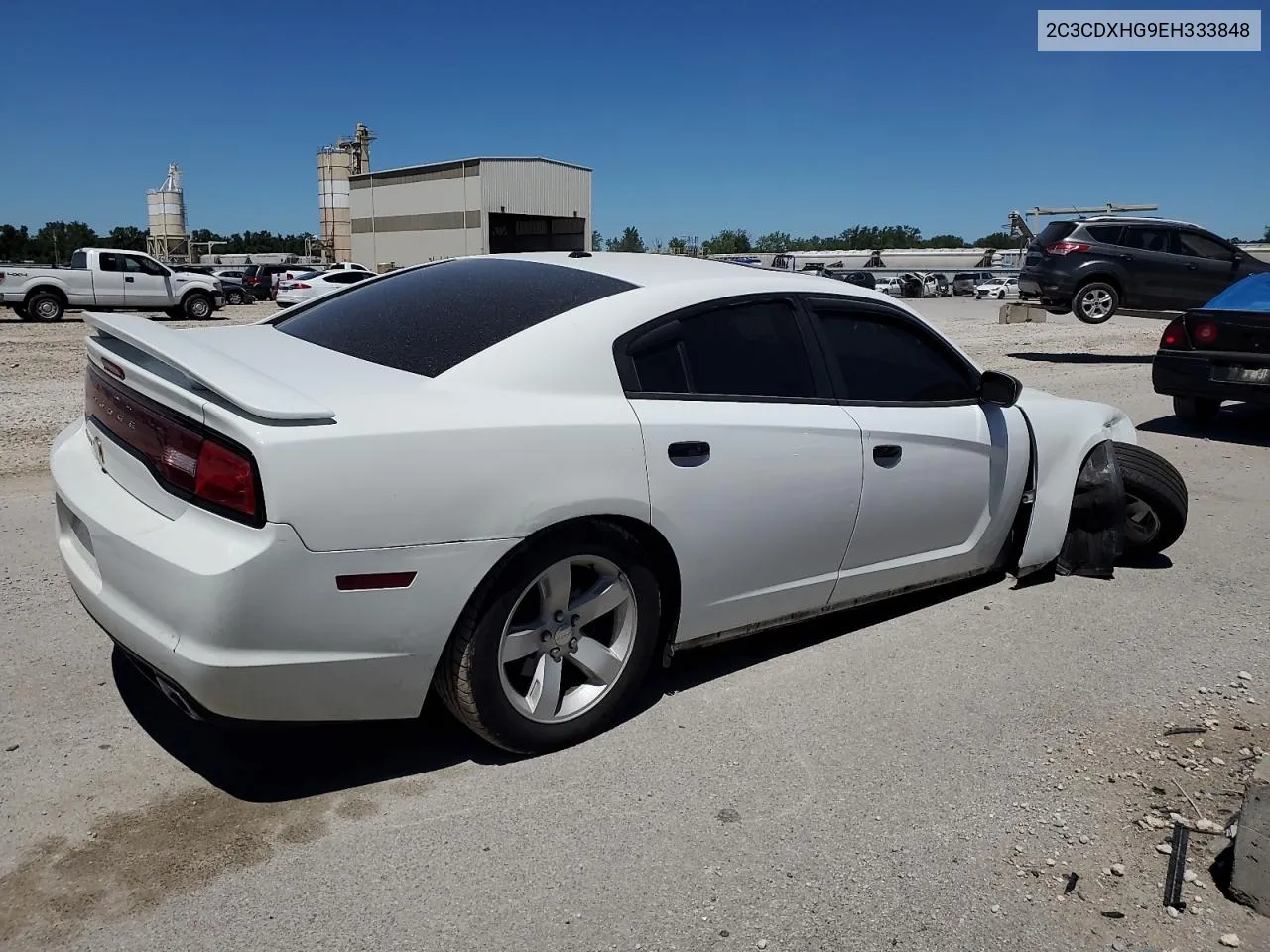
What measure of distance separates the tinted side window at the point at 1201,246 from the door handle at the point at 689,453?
16814 millimetres

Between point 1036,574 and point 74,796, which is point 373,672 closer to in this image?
point 74,796

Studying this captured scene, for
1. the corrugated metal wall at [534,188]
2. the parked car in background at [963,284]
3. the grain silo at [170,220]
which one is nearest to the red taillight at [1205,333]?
the parked car in background at [963,284]

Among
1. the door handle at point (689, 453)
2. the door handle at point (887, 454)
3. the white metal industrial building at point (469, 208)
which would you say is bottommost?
the door handle at point (887, 454)

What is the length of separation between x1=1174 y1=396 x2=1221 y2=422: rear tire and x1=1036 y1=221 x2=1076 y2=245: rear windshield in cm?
799

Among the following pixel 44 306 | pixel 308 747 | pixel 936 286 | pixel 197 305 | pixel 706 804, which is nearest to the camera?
pixel 706 804

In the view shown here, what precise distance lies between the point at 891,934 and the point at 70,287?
82.2 feet

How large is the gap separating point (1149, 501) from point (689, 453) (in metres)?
3.07

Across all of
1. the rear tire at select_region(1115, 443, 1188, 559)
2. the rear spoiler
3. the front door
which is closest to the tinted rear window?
the rear spoiler

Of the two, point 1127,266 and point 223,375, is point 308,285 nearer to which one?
point 1127,266

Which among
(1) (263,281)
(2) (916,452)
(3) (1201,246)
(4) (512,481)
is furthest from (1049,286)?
(1) (263,281)

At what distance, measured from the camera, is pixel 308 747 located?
333cm

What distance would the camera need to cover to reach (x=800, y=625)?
4.48m

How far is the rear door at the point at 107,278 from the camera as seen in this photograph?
76.9 feet

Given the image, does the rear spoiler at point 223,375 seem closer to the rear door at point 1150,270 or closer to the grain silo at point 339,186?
the rear door at point 1150,270
